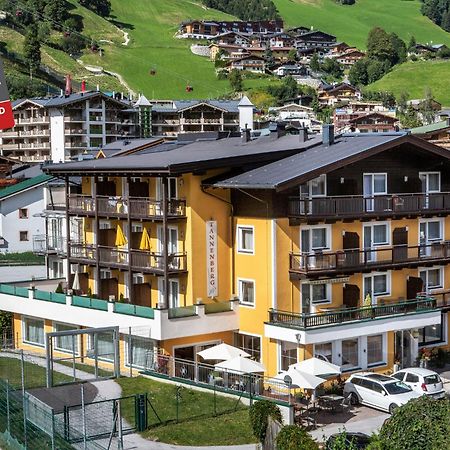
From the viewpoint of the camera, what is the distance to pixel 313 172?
35219 millimetres

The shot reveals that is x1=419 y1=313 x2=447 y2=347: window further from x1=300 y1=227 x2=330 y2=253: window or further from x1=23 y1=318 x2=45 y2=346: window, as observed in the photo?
x1=23 y1=318 x2=45 y2=346: window

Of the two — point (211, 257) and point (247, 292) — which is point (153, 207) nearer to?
point (211, 257)

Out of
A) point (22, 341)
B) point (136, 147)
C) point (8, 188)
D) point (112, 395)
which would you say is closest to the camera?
point (112, 395)

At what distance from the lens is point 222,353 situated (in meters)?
33.9

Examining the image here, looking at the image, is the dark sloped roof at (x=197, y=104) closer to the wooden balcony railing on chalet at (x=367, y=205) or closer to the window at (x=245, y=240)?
the wooden balcony railing on chalet at (x=367, y=205)

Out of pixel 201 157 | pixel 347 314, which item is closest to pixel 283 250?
pixel 347 314

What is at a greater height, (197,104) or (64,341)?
(197,104)

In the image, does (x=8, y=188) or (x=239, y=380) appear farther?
(x=8, y=188)

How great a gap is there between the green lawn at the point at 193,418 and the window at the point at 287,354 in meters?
4.80

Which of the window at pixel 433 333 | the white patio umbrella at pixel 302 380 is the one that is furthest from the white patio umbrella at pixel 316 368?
the window at pixel 433 333

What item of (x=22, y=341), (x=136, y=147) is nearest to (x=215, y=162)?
(x=22, y=341)

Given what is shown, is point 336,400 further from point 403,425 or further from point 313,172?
point 403,425

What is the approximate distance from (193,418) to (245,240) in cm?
970

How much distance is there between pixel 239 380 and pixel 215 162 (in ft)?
27.4
